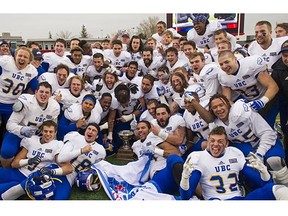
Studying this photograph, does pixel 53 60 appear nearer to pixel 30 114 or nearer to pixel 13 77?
pixel 13 77

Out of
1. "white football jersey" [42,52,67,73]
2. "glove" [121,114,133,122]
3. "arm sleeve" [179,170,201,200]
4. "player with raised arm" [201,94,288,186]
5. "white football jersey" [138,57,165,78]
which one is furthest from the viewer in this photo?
"white football jersey" [138,57,165,78]

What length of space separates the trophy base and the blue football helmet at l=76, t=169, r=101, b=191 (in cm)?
93

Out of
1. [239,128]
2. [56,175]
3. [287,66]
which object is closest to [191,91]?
[239,128]

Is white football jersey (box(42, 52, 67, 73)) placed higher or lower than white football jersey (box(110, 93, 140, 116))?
higher

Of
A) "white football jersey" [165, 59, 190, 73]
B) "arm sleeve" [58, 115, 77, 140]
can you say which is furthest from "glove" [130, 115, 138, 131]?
"white football jersey" [165, 59, 190, 73]

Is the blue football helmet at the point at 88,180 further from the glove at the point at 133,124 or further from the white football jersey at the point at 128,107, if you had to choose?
the white football jersey at the point at 128,107

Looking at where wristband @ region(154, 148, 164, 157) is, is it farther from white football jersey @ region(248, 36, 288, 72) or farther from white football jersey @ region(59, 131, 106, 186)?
white football jersey @ region(248, 36, 288, 72)

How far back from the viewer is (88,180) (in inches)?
134

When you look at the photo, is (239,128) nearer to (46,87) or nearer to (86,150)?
(86,150)

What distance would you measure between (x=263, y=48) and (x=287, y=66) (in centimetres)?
46

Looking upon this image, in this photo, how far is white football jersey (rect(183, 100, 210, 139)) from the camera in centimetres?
372

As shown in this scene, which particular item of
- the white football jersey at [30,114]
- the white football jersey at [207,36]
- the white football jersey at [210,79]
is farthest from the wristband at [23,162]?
the white football jersey at [207,36]

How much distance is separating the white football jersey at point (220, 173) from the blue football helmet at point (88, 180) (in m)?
→ 1.18

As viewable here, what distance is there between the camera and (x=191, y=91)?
4.00m
